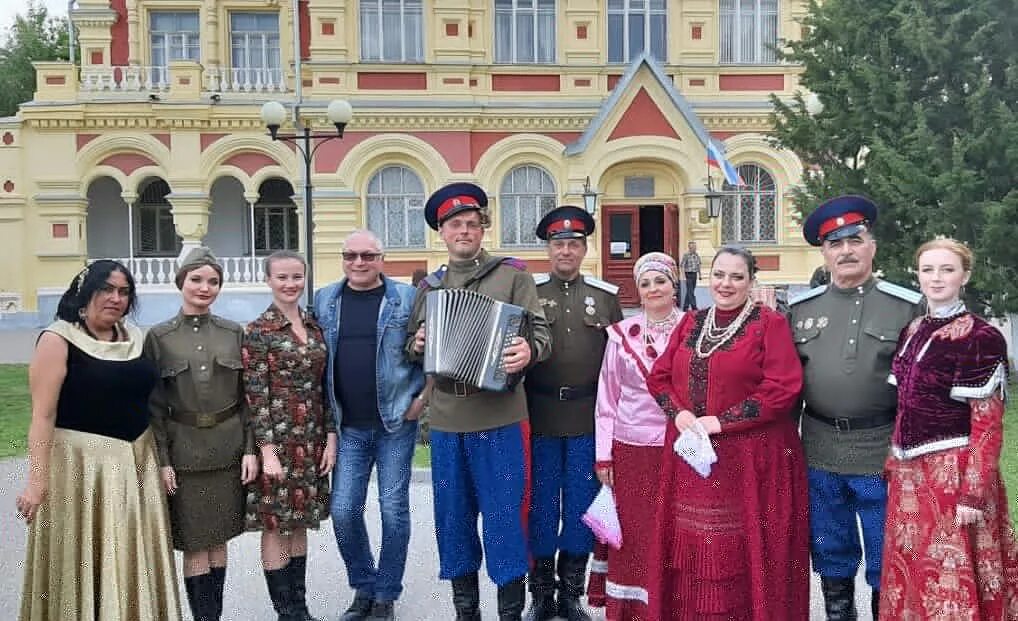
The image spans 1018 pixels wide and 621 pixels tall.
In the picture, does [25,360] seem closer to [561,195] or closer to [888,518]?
[561,195]

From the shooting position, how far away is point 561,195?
75.2 ft

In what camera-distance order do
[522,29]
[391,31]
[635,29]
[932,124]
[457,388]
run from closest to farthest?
[457,388]
[932,124]
[391,31]
[522,29]
[635,29]

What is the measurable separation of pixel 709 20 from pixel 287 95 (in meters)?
11.3

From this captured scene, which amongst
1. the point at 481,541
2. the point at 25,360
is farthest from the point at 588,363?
the point at 25,360

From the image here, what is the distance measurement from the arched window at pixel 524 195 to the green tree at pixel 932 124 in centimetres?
1043

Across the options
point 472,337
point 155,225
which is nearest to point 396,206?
point 155,225

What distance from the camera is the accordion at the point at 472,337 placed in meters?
4.40

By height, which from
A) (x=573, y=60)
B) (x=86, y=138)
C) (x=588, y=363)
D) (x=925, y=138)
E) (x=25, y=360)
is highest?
(x=573, y=60)

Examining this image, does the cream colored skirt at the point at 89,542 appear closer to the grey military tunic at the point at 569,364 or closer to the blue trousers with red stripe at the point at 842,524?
the grey military tunic at the point at 569,364

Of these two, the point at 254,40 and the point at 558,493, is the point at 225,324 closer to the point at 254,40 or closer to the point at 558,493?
the point at 558,493

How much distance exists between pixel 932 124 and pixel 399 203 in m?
13.6

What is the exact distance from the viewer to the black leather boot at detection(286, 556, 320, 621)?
489cm

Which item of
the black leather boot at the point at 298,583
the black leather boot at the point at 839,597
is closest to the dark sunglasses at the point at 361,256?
the black leather boot at the point at 298,583

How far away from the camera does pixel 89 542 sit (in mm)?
4051
